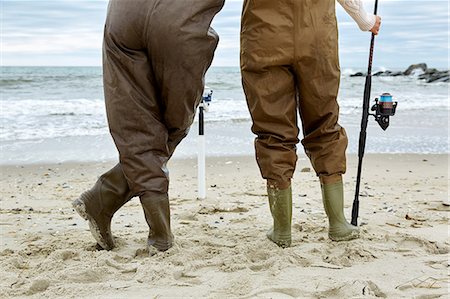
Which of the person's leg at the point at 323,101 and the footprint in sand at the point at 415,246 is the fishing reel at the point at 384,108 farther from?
the footprint in sand at the point at 415,246

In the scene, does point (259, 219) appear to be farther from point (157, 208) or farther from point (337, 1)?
point (337, 1)

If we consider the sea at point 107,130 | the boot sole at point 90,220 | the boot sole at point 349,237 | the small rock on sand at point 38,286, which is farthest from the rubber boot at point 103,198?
the sea at point 107,130

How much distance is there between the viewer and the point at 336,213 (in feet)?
12.7

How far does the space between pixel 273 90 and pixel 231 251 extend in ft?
3.23

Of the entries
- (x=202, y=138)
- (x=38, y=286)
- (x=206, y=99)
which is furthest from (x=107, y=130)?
(x=38, y=286)

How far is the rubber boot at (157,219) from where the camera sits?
356 centimetres

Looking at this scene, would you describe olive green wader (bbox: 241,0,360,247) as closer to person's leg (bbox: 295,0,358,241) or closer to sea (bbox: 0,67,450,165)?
person's leg (bbox: 295,0,358,241)

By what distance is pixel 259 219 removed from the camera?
4.73m

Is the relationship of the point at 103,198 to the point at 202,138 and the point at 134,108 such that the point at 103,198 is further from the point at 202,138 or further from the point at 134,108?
the point at 202,138

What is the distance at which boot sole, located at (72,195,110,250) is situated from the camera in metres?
3.77

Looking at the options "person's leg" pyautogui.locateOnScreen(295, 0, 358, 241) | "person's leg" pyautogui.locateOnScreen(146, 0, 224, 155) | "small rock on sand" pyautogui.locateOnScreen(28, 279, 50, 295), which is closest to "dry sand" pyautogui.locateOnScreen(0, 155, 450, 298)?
"small rock on sand" pyautogui.locateOnScreen(28, 279, 50, 295)

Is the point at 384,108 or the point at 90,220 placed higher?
the point at 384,108

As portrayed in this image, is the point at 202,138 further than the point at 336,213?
Yes

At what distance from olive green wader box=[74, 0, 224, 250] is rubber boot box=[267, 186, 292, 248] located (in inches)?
25.2
